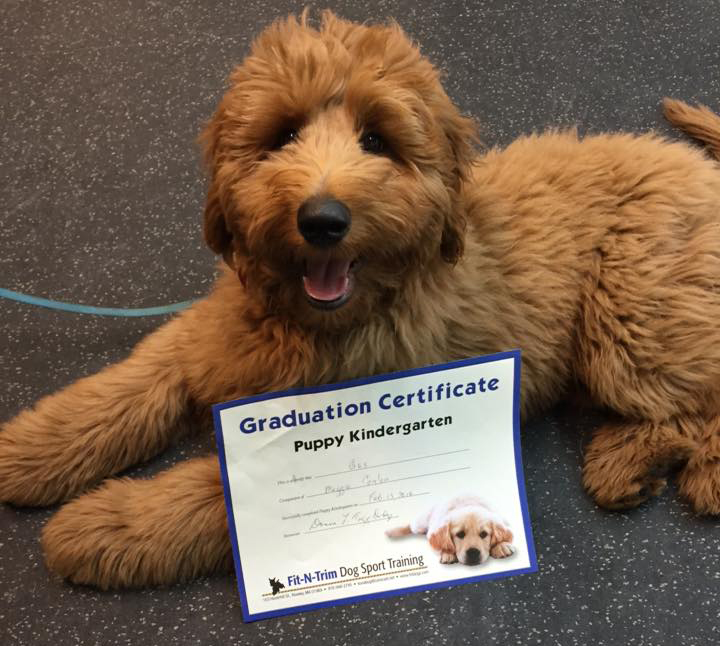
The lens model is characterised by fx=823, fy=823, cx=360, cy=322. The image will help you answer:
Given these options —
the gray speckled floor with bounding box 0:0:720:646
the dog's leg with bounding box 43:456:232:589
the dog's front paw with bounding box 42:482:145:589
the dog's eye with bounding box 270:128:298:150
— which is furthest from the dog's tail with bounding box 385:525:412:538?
the dog's eye with bounding box 270:128:298:150

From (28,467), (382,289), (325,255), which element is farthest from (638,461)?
(28,467)

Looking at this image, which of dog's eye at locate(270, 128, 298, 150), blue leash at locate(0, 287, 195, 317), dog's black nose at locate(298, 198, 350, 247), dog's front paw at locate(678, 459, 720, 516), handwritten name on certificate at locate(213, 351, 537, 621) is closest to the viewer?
dog's black nose at locate(298, 198, 350, 247)

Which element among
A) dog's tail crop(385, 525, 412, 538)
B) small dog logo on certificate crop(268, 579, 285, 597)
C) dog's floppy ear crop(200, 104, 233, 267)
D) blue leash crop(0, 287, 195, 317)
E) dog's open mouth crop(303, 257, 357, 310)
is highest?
dog's floppy ear crop(200, 104, 233, 267)

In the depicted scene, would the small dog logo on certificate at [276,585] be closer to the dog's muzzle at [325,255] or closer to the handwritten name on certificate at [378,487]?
the handwritten name on certificate at [378,487]

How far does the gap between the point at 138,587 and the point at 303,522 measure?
28 cm

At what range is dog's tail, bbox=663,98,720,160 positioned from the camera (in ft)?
5.51

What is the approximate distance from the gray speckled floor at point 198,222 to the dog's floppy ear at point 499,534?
2.8 inches

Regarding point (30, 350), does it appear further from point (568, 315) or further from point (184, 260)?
point (568, 315)

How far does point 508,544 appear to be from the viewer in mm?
1271

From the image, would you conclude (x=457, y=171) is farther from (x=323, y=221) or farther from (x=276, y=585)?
(x=276, y=585)

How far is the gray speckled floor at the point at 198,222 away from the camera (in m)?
1.25

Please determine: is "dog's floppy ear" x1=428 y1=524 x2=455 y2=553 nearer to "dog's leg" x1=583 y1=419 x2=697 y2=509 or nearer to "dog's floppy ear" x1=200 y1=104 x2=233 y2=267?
"dog's leg" x1=583 y1=419 x2=697 y2=509

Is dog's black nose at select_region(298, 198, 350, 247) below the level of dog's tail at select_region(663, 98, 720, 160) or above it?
above
